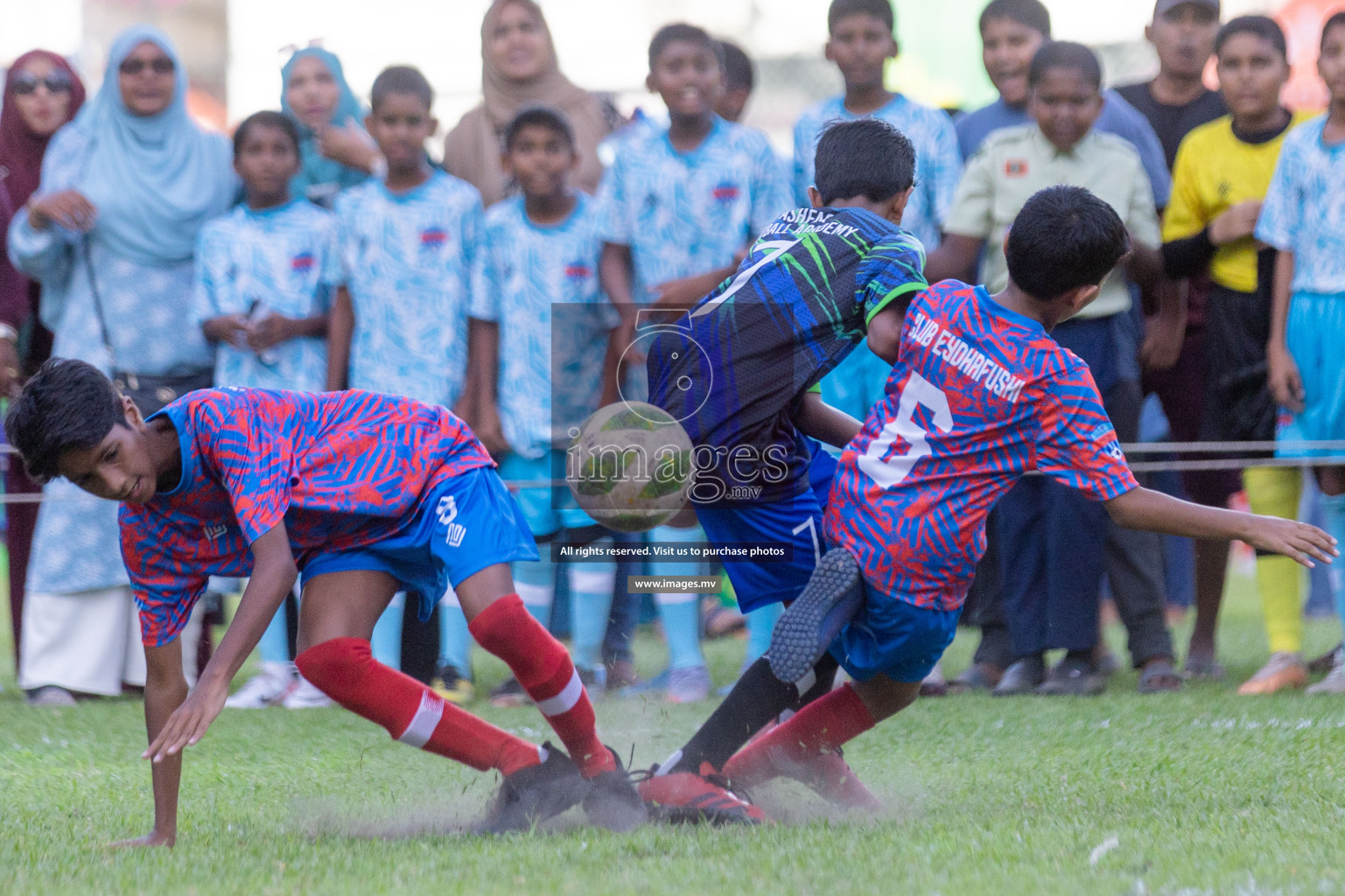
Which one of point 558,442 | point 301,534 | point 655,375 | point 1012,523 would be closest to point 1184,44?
point 1012,523

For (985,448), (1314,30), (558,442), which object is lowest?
(558,442)

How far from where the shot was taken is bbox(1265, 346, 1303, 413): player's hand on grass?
5207 mm

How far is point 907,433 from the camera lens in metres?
3.34

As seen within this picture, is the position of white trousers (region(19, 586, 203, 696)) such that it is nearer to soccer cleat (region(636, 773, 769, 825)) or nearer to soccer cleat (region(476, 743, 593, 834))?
soccer cleat (region(476, 743, 593, 834))

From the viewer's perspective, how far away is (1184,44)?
6.12 m

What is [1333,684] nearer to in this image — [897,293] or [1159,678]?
[1159,678]

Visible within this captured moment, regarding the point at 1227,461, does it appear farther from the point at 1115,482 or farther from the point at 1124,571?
the point at 1115,482

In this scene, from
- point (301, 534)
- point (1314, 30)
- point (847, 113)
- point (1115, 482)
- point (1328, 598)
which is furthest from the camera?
point (1314, 30)

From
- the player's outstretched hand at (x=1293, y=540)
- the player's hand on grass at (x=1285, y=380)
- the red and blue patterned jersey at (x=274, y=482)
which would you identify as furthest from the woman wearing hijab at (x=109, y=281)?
the player's outstretched hand at (x=1293, y=540)

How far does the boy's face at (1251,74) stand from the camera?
217 inches

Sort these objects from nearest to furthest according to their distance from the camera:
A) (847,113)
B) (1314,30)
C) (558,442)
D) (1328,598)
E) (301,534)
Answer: (301,534) < (558,442) < (847,113) < (1328,598) < (1314,30)

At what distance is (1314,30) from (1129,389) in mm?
5731

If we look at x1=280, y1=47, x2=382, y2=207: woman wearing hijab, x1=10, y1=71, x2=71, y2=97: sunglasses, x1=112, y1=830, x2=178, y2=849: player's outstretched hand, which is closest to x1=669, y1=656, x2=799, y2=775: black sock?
x1=112, y1=830, x2=178, y2=849: player's outstretched hand

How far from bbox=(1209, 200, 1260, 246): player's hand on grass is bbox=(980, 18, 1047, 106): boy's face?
3.27 ft
